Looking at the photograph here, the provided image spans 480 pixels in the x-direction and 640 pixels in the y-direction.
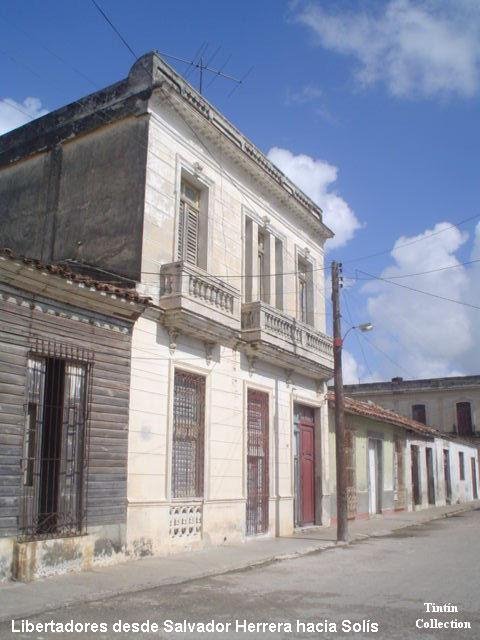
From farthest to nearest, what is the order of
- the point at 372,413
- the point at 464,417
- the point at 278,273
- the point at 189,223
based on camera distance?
the point at 464,417, the point at 372,413, the point at 278,273, the point at 189,223

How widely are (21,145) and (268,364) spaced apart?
740cm

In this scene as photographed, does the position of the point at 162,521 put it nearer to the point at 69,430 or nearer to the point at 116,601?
the point at 69,430

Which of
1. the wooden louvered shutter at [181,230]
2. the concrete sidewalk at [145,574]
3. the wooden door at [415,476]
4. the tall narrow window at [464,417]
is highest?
the wooden louvered shutter at [181,230]

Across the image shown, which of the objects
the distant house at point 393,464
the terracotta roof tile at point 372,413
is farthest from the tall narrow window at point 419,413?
the terracotta roof tile at point 372,413

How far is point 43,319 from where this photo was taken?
9562 mm

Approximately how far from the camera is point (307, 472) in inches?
682

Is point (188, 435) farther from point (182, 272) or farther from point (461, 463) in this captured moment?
point (461, 463)

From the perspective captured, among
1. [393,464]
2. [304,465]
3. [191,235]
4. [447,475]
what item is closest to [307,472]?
[304,465]

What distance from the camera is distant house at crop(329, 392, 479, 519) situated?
2083 cm

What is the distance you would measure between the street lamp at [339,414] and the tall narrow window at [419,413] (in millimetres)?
33077

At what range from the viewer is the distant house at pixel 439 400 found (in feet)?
148

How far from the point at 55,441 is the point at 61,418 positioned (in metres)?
0.35

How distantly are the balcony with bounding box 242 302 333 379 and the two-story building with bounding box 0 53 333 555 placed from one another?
0.16 ft

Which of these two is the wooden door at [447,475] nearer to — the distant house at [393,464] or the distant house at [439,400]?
the distant house at [393,464]
